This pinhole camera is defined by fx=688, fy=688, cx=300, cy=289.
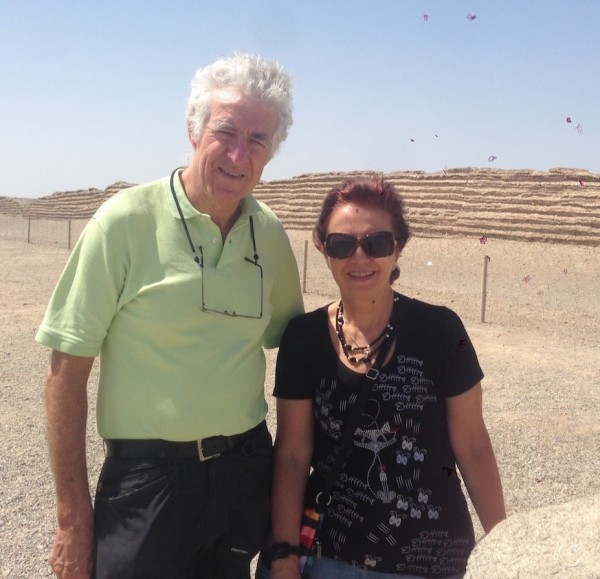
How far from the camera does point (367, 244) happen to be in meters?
2.08

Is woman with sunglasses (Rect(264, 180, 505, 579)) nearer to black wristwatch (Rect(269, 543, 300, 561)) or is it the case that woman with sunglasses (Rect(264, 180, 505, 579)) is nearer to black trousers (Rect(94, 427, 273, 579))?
black wristwatch (Rect(269, 543, 300, 561))

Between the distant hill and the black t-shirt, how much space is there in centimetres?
1784

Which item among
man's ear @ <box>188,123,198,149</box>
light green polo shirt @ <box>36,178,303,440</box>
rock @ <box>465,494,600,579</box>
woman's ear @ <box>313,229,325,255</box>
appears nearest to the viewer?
rock @ <box>465,494,600,579</box>

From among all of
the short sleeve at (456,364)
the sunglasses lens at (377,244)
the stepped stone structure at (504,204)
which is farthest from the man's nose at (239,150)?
the stepped stone structure at (504,204)

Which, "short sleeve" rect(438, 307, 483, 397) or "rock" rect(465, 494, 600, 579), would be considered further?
"short sleeve" rect(438, 307, 483, 397)

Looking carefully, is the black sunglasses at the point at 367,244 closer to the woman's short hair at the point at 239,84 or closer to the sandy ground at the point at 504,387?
the woman's short hair at the point at 239,84

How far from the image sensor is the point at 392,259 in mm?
2141

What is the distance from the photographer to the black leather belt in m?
1.98

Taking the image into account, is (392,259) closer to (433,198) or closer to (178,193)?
(178,193)

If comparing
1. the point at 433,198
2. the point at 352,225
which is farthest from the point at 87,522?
the point at 433,198

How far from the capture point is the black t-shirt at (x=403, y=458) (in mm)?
1962

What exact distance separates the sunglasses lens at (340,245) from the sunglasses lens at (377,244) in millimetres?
39

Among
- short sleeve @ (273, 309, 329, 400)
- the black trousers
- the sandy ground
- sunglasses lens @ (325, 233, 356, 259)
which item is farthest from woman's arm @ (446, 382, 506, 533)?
the sandy ground

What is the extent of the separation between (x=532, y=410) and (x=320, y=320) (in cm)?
479
